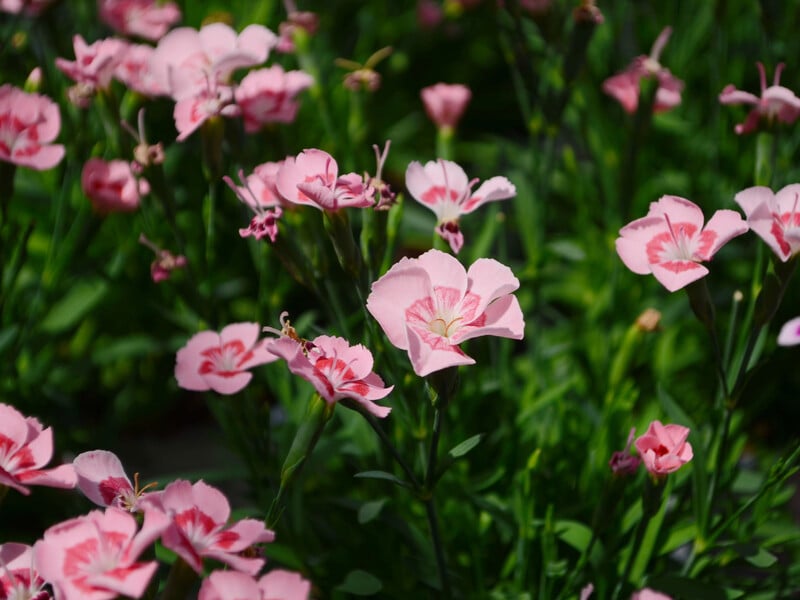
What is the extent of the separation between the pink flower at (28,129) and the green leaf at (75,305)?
0.57 meters

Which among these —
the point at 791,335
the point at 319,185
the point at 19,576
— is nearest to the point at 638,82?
the point at 791,335

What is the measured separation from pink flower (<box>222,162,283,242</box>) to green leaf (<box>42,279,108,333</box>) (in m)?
0.81

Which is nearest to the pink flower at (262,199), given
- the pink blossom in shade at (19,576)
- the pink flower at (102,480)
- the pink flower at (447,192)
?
the pink flower at (447,192)

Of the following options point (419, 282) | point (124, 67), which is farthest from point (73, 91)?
point (419, 282)

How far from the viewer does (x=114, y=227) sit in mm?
1969

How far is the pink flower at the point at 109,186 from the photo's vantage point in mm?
1344

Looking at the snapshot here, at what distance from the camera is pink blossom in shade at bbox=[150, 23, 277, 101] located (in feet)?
3.83

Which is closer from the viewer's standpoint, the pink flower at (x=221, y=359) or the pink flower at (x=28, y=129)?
the pink flower at (x=221, y=359)

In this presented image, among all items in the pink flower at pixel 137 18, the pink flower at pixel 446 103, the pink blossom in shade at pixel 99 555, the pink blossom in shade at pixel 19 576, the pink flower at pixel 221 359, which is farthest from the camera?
the pink flower at pixel 137 18

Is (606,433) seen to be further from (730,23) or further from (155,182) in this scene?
(730,23)

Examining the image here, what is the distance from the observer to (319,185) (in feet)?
2.92

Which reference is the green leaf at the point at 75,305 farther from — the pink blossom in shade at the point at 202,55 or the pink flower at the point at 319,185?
the pink flower at the point at 319,185

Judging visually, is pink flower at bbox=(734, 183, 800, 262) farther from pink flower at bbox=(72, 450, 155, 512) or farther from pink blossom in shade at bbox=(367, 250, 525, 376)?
pink flower at bbox=(72, 450, 155, 512)

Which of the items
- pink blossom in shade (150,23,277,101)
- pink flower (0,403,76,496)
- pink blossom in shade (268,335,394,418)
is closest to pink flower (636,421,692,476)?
pink blossom in shade (268,335,394,418)
